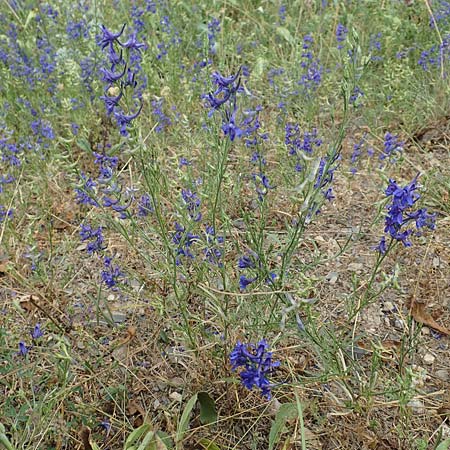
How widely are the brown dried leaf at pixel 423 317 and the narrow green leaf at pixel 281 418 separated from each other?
0.67 meters

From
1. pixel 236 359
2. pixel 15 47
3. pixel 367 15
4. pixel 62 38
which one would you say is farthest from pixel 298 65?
pixel 236 359

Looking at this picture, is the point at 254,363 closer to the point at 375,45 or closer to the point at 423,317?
the point at 423,317

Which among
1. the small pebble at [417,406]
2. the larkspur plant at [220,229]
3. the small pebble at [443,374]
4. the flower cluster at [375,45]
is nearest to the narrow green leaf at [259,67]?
the larkspur plant at [220,229]

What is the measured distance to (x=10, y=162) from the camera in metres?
3.04

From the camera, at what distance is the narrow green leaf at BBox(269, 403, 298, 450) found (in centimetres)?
171

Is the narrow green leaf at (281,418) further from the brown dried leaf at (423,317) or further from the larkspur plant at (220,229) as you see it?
the brown dried leaf at (423,317)

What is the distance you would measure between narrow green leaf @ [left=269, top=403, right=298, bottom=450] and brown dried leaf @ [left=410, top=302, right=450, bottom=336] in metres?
0.67

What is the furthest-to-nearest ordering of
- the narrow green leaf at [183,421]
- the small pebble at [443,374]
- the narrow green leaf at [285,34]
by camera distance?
1. the narrow green leaf at [285,34]
2. the small pebble at [443,374]
3. the narrow green leaf at [183,421]

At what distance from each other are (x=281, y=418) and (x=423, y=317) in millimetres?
750

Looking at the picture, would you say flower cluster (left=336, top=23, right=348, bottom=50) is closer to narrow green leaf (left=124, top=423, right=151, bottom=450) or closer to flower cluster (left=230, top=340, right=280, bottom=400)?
flower cluster (left=230, top=340, right=280, bottom=400)

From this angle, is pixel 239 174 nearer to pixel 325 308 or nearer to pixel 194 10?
pixel 325 308

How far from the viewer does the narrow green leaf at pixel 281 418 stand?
A: 171 centimetres

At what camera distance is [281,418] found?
1.74 meters

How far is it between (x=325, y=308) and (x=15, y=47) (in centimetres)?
286
